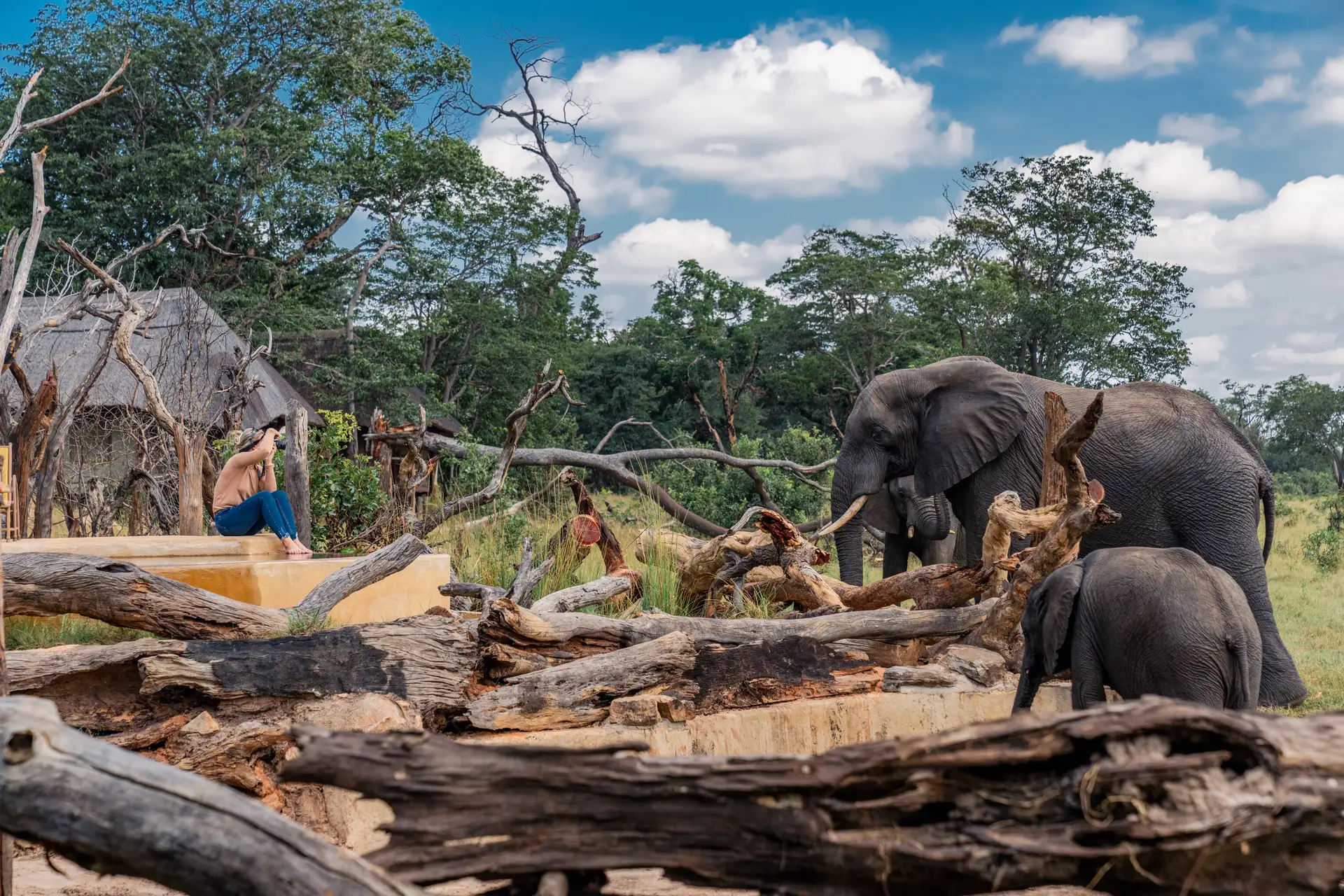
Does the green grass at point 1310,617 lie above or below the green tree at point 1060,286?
below

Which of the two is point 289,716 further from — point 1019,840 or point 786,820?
point 1019,840

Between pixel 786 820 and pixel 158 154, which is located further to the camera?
pixel 158 154

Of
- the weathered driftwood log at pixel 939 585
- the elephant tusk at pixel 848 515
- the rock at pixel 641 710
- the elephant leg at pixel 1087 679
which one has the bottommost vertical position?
the rock at pixel 641 710

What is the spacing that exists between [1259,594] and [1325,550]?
31.8 feet

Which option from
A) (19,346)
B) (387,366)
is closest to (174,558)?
(19,346)

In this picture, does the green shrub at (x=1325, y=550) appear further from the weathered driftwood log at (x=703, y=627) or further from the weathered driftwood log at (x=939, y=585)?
the weathered driftwood log at (x=703, y=627)

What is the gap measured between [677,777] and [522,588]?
5988 millimetres

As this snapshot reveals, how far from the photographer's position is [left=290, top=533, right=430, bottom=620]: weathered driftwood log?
7.11 m

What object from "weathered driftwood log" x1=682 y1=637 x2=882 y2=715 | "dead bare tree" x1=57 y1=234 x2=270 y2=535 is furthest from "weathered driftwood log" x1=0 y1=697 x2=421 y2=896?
"dead bare tree" x1=57 y1=234 x2=270 y2=535

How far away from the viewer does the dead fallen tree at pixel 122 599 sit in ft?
20.9

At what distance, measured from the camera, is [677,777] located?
2920 millimetres

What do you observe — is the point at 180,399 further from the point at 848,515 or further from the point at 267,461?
the point at 848,515

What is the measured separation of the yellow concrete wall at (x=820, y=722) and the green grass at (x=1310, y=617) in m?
2.11

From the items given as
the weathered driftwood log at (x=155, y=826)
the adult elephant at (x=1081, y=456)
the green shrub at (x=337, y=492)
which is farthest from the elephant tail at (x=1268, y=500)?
the weathered driftwood log at (x=155, y=826)
